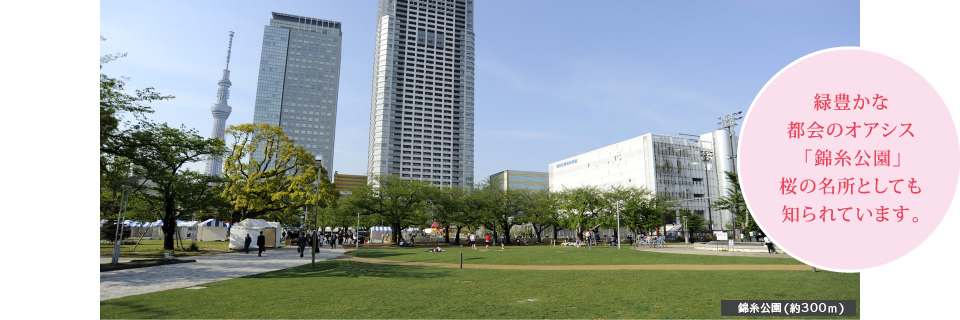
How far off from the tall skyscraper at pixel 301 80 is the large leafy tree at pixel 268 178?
134526mm

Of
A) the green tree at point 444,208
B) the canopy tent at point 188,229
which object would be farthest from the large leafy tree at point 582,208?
the canopy tent at point 188,229

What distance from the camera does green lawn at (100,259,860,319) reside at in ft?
24.0

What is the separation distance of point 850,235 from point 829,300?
130cm

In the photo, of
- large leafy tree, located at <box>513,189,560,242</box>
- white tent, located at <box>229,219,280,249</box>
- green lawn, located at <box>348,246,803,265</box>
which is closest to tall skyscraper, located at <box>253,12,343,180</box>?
large leafy tree, located at <box>513,189,560,242</box>

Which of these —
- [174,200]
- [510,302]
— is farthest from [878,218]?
[174,200]

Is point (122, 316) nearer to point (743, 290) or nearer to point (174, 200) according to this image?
point (743, 290)

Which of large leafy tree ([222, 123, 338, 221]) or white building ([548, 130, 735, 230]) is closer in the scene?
large leafy tree ([222, 123, 338, 221])

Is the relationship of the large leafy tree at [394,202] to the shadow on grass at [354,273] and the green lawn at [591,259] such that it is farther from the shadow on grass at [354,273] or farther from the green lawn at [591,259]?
the shadow on grass at [354,273]

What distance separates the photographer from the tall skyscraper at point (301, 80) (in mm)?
166125

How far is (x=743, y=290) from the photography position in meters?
9.66

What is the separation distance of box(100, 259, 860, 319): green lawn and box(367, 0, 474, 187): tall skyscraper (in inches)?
5086

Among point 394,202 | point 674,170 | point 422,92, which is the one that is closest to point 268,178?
point 394,202
